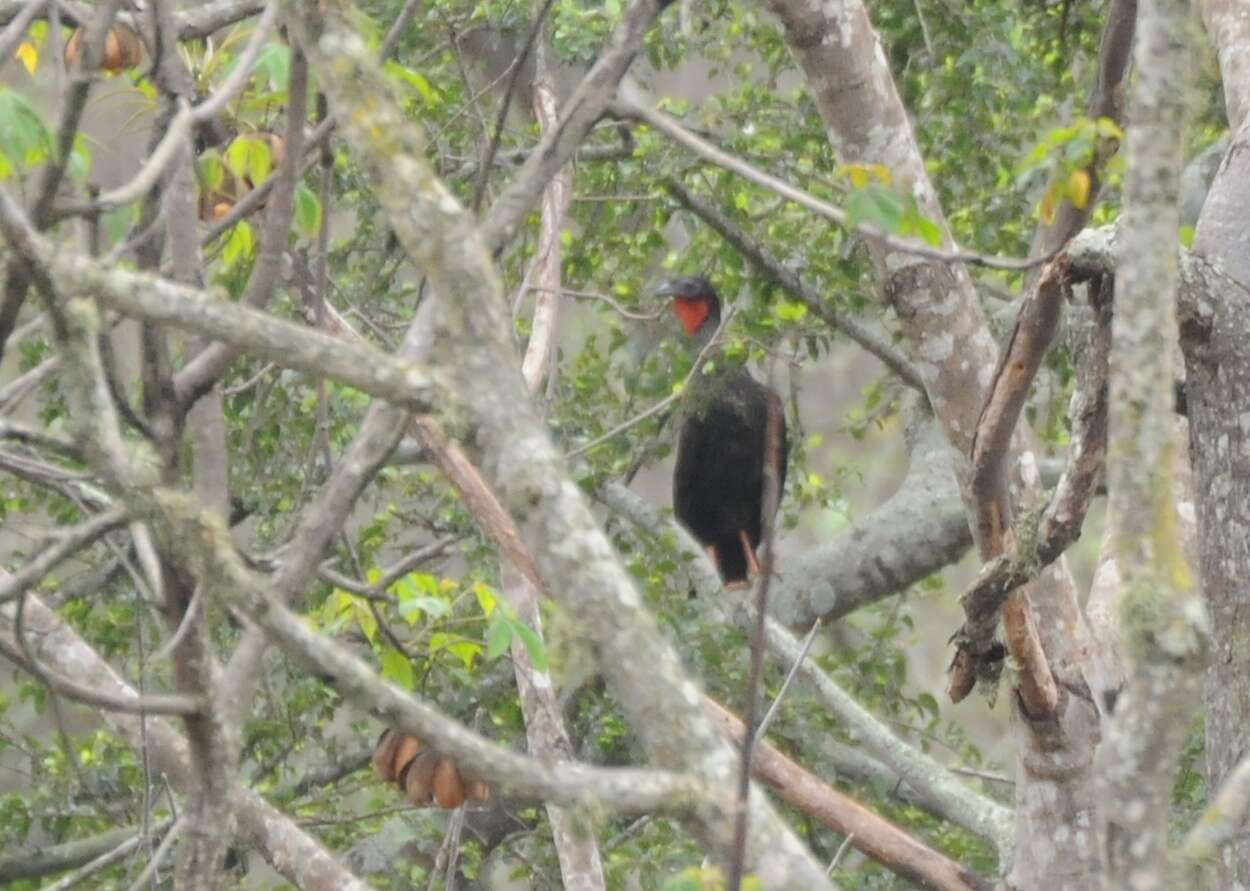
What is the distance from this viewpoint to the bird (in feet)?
20.7

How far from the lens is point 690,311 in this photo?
6.18m

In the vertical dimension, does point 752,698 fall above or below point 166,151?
below

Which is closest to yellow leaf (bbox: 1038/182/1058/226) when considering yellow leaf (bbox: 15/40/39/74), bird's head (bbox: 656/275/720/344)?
yellow leaf (bbox: 15/40/39/74)

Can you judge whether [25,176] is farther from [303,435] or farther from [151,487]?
[303,435]

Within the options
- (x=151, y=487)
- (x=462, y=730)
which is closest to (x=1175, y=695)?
(x=462, y=730)

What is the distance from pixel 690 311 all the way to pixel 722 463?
0.93m

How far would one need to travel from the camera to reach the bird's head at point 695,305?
232 inches

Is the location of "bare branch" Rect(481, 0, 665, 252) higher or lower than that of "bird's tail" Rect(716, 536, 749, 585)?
higher

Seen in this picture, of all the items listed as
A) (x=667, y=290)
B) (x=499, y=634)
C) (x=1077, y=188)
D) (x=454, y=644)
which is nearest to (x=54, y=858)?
(x=454, y=644)

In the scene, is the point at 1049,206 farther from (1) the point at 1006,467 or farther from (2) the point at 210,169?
(2) the point at 210,169

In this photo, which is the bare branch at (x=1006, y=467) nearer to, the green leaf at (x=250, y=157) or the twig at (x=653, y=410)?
the twig at (x=653, y=410)

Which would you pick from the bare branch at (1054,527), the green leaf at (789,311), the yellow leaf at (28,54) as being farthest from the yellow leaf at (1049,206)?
the green leaf at (789,311)

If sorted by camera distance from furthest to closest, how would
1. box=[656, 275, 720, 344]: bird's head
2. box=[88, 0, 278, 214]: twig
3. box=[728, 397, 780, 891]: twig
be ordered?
1. box=[656, 275, 720, 344]: bird's head
2. box=[88, 0, 278, 214]: twig
3. box=[728, 397, 780, 891]: twig

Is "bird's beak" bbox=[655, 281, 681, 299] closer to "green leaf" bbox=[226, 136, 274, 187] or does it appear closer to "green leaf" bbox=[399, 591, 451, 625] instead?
"green leaf" bbox=[399, 591, 451, 625]
